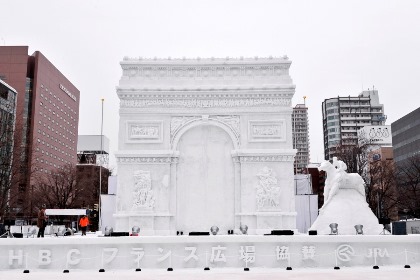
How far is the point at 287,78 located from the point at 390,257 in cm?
1804

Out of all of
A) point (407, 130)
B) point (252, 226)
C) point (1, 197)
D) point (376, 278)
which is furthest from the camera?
point (407, 130)

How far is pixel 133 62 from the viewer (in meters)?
32.7

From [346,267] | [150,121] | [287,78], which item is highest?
[287,78]

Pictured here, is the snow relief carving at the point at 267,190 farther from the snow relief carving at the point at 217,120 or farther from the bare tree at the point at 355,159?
the bare tree at the point at 355,159

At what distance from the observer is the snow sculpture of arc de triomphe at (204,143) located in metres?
30.9

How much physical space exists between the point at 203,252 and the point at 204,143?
1602 centimetres

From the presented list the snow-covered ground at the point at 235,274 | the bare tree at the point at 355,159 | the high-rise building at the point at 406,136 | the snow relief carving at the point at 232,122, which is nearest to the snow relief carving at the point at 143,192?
the snow relief carving at the point at 232,122

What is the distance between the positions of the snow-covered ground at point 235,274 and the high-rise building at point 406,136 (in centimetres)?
6495

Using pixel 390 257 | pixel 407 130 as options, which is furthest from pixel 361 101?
pixel 390 257

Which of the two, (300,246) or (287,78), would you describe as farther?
(287,78)

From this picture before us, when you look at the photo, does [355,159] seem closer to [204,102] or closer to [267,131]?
[267,131]

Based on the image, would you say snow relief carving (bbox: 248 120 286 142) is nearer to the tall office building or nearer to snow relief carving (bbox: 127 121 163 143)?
snow relief carving (bbox: 127 121 163 143)

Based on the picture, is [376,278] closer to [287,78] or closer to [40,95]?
[287,78]

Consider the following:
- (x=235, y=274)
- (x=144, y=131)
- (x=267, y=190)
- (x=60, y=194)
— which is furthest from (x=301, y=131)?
(x=235, y=274)
